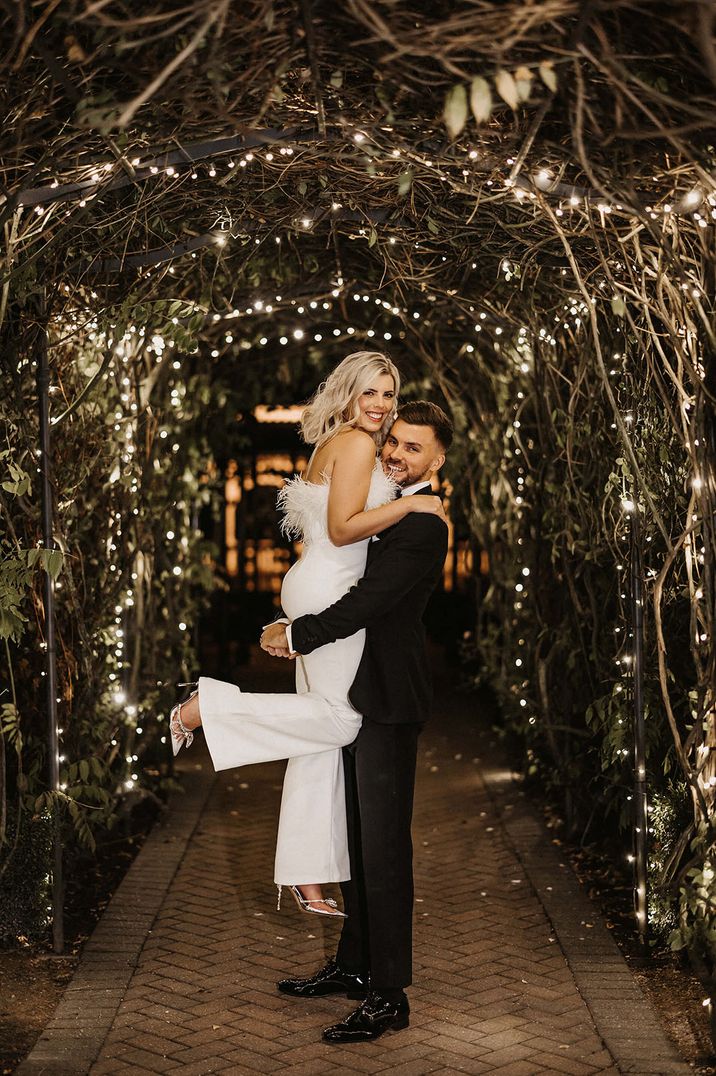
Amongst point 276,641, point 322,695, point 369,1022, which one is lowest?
point 369,1022

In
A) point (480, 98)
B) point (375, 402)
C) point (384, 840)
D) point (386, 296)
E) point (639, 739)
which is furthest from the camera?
point (386, 296)

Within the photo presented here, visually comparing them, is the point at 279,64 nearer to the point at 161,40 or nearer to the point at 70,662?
the point at 161,40

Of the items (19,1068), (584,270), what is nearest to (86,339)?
(584,270)

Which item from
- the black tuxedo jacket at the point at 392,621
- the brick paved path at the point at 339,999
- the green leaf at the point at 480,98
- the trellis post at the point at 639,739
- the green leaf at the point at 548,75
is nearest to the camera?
the green leaf at the point at 480,98

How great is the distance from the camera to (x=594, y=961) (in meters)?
4.70

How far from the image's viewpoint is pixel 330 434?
171 inches

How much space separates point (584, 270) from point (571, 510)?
1853mm

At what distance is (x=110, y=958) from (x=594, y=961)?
1.77 meters

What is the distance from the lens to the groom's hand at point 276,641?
164 inches

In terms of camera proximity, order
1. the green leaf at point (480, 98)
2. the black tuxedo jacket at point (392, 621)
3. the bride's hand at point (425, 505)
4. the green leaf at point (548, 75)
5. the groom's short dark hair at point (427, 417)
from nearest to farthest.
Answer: the green leaf at point (480, 98) → the green leaf at point (548, 75) → the black tuxedo jacket at point (392, 621) → the bride's hand at point (425, 505) → the groom's short dark hair at point (427, 417)

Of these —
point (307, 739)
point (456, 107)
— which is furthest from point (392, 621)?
point (456, 107)

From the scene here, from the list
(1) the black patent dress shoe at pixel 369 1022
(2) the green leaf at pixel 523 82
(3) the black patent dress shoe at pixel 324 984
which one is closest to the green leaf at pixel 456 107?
(2) the green leaf at pixel 523 82

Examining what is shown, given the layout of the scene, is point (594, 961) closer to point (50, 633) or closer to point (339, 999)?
point (339, 999)

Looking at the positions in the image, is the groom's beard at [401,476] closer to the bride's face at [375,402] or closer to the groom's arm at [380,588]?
the bride's face at [375,402]
